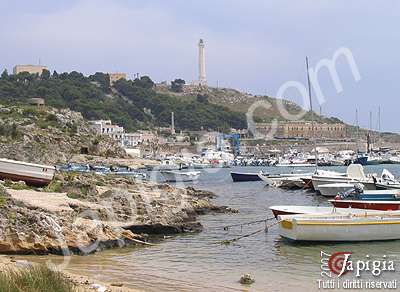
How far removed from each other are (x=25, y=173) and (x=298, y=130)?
116727 millimetres

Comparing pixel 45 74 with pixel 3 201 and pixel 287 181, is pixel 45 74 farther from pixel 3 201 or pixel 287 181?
pixel 3 201

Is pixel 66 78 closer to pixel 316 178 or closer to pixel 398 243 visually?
pixel 316 178

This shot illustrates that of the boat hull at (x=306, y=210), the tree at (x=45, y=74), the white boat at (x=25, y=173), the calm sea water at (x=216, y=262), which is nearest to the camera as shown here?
the calm sea water at (x=216, y=262)

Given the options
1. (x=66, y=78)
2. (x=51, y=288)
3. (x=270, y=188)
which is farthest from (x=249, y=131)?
(x=51, y=288)

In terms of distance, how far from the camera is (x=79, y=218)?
1930cm

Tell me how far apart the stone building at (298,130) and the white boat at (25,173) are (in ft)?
356

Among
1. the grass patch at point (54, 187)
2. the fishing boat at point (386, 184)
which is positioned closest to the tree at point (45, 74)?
the fishing boat at point (386, 184)

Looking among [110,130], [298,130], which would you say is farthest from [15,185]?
[298,130]

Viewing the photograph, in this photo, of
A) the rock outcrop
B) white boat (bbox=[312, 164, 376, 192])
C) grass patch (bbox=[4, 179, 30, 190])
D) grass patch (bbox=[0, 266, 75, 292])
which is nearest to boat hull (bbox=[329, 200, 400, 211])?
grass patch (bbox=[4, 179, 30, 190])

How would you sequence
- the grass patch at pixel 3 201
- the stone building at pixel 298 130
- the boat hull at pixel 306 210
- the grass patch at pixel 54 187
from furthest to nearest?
1. the stone building at pixel 298 130
2. the grass patch at pixel 54 187
3. the boat hull at pixel 306 210
4. the grass patch at pixel 3 201

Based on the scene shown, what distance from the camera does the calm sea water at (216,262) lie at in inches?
586

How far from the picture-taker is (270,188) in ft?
172

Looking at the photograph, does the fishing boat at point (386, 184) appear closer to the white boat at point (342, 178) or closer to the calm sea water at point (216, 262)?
the white boat at point (342, 178)

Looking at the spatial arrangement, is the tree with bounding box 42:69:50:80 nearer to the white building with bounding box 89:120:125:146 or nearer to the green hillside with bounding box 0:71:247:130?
the green hillside with bounding box 0:71:247:130
